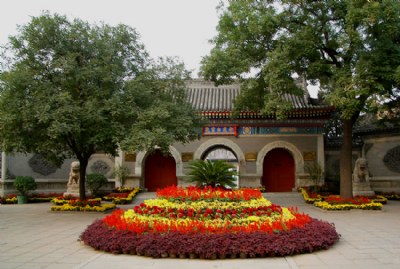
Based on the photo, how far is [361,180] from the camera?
16188 millimetres

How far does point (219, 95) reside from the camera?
21797mm

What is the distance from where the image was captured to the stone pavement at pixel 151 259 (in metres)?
5.93

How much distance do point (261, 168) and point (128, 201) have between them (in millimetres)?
6806

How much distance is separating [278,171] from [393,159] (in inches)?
211

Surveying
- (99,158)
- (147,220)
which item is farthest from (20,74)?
(99,158)

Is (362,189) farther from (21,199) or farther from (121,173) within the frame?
(21,199)

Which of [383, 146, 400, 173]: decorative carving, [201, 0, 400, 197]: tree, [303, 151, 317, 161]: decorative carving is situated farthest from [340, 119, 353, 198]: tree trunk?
[383, 146, 400, 173]: decorative carving

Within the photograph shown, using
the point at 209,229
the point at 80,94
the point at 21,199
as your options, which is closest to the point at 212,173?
the point at 209,229

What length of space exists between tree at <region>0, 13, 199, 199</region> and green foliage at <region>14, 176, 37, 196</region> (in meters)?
5.76

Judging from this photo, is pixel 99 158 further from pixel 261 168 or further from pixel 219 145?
pixel 261 168

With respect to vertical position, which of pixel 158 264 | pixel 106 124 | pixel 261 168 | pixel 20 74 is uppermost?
pixel 20 74

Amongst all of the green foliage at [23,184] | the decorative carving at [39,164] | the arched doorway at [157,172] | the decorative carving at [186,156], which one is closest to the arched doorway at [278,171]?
the decorative carving at [186,156]

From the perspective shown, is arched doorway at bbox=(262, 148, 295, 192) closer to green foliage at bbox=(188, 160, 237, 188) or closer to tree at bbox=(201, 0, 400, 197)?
tree at bbox=(201, 0, 400, 197)

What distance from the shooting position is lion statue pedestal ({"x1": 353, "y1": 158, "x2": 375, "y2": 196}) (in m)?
15.9
